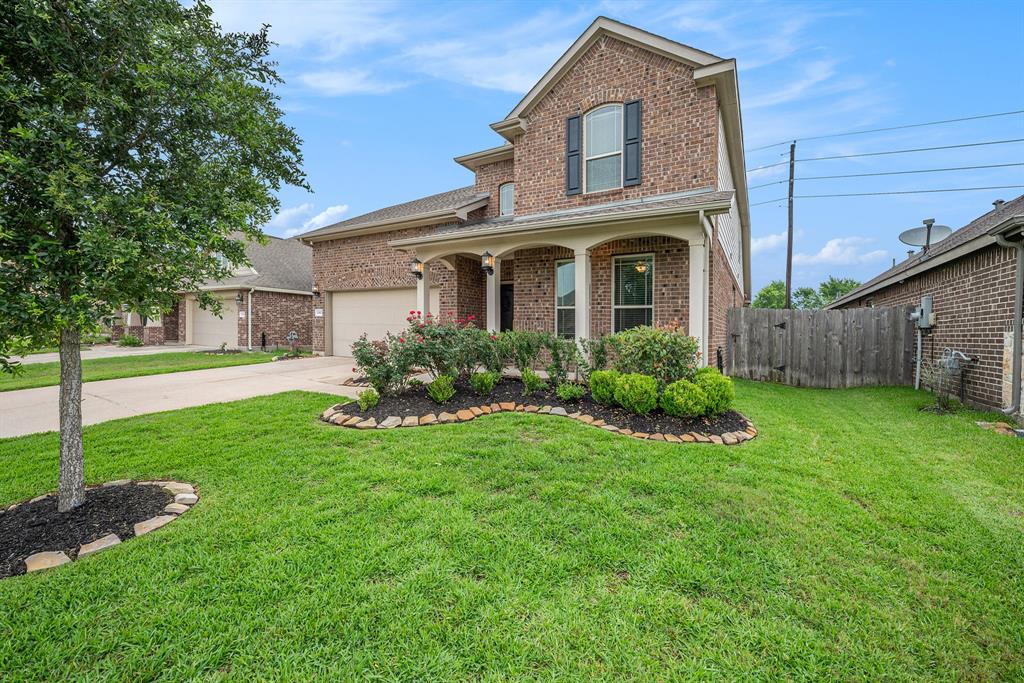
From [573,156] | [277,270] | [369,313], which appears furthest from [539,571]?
[277,270]

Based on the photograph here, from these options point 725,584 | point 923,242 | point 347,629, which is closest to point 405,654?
point 347,629

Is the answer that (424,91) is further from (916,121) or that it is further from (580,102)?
(916,121)

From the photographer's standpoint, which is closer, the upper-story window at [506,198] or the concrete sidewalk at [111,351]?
the upper-story window at [506,198]

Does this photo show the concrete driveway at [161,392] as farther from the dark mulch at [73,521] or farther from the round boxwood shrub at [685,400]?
the round boxwood shrub at [685,400]

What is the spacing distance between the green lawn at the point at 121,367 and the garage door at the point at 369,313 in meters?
2.31

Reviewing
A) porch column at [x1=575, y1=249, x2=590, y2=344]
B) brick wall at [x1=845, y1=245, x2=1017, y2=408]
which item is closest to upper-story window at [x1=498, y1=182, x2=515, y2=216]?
porch column at [x1=575, y1=249, x2=590, y2=344]

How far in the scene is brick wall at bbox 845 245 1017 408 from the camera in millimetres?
5996

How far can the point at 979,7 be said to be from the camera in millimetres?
8406

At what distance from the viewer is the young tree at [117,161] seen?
241cm

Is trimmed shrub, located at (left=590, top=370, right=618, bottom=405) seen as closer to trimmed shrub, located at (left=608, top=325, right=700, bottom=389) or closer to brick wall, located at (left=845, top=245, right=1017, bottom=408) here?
trimmed shrub, located at (left=608, top=325, right=700, bottom=389)

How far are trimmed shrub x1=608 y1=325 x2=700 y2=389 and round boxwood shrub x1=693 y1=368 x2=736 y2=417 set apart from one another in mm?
315

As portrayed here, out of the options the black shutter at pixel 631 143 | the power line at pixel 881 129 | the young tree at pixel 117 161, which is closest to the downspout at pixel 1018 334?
the black shutter at pixel 631 143

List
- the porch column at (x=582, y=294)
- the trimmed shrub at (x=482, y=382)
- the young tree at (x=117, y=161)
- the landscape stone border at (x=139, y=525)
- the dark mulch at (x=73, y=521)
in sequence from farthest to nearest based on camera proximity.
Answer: the porch column at (x=582, y=294) < the trimmed shrub at (x=482, y=382) < the dark mulch at (x=73, y=521) < the landscape stone border at (x=139, y=525) < the young tree at (x=117, y=161)

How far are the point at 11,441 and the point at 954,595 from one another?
8.51 meters
